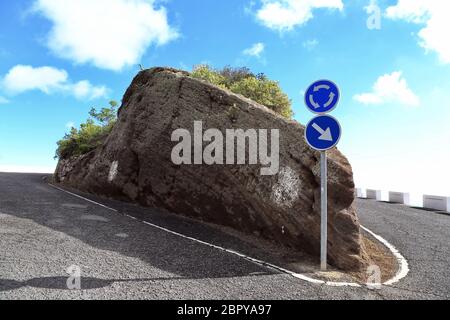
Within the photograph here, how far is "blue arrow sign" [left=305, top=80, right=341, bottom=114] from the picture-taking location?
7.80 metres

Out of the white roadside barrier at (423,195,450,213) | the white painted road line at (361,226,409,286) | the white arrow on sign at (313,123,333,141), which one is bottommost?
the white painted road line at (361,226,409,286)

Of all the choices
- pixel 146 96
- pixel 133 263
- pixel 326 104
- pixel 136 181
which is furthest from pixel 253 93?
pixel 133 263

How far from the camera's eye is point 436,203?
19484 millimetres

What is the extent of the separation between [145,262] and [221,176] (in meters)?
3.83

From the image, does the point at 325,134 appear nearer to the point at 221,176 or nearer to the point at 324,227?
the point at 324,227

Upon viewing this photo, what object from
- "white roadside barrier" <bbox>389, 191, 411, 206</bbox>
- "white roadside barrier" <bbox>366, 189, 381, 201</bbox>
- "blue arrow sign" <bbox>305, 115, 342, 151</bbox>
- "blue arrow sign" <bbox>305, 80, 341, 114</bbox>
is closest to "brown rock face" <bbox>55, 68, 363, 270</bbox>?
"blue arrow sign" <bbox>305, 115, 342, 151</bbox>

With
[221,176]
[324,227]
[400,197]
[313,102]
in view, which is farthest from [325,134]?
[400,197]

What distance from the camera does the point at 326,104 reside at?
784cm

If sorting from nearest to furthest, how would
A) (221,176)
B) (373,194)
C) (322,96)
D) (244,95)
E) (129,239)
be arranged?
(322,96)
(129,239)
(221,176)
(244,95)
(373,194)

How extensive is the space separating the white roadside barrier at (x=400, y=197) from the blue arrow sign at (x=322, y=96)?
1688 cm

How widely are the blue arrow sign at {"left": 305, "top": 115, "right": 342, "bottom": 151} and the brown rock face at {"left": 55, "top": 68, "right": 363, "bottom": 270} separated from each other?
108cm

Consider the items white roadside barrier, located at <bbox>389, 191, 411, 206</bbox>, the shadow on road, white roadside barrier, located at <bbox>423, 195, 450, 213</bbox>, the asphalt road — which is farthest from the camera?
white roadside barrier, located at <bbox>389, 191, 411, 206</bbox>

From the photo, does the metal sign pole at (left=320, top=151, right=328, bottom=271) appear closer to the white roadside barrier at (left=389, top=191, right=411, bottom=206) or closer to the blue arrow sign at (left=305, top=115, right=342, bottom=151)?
the blue arrow sign at (left=305, top=115, right=342, bottom=151)

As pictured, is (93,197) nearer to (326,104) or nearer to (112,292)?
(112,292)
